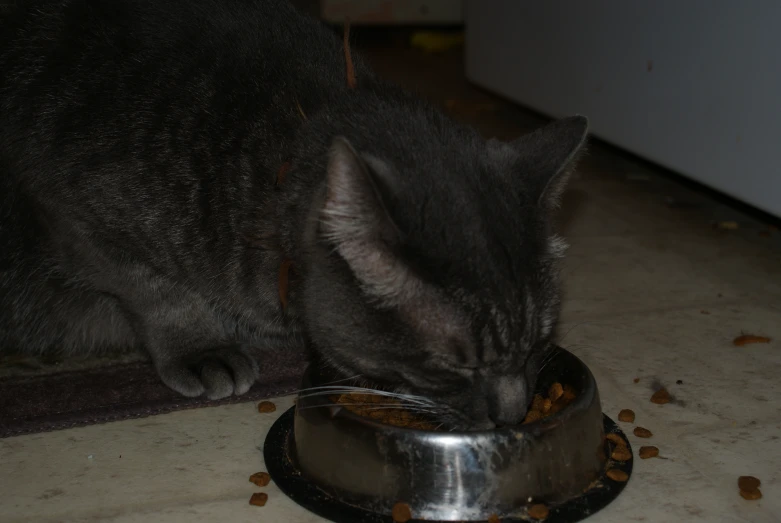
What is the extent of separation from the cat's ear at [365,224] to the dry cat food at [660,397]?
681 mm

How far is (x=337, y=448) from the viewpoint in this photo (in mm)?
1426

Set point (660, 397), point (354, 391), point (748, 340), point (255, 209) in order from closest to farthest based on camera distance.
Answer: point (354, 391) → point (255, 209) → point (660, 397) → point (748, 340)

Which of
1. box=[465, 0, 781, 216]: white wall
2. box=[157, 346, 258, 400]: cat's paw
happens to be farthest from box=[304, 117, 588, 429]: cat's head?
box=[465, 0, 781, 216]: white wall

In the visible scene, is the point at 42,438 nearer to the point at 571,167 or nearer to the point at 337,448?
the point at 337,448

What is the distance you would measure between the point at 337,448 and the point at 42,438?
0.62 m

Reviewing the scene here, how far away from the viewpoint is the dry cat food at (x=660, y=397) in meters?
1.76

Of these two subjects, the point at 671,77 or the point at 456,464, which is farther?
the point at 671,77

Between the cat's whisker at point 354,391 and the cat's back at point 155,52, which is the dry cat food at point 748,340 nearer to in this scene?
the cat's whisker at point 354,391

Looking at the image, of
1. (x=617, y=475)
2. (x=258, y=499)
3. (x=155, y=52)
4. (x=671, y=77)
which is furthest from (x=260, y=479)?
(x=671, y=77)

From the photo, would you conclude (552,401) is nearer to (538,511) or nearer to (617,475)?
(617,475)

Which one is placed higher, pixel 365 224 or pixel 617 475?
pixel 365 224

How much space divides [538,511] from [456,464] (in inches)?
5.8

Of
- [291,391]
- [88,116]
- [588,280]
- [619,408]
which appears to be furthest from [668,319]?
[88,116]

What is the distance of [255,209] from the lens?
163 centimetres
